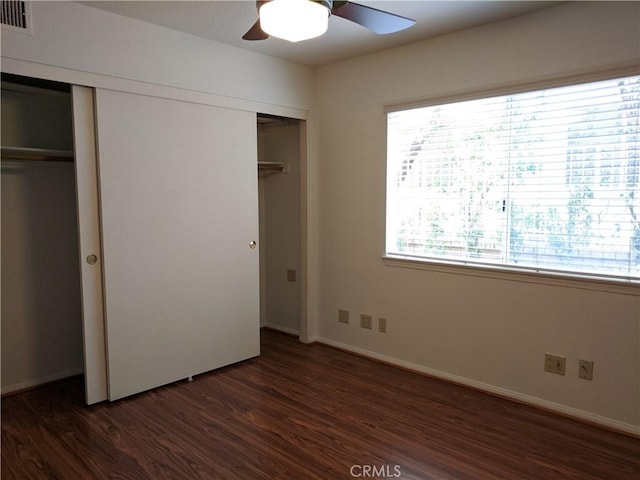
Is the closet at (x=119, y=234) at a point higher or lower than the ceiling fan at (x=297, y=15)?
lower

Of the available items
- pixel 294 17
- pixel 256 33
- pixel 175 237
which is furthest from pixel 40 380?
pixel 294 17

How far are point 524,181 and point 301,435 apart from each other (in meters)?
2.18

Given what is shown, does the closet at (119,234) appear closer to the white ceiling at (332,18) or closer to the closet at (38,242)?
the closet at (38,242)

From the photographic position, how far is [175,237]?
3.32 meters

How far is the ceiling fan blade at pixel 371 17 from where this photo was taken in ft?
6.70

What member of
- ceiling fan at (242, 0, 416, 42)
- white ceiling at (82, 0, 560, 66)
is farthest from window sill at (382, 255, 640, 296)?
ceiling fan at (242, 0, 416, 42)

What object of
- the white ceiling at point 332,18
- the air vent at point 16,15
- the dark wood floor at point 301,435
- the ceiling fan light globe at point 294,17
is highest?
the white ceiling at point 332,18

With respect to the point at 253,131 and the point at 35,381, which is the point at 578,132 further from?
the point at 35,381

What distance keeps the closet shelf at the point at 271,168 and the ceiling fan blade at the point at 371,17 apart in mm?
2213

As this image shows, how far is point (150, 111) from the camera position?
123 inches

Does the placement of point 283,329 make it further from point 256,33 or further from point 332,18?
point 256,33

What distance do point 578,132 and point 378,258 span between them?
174 cm

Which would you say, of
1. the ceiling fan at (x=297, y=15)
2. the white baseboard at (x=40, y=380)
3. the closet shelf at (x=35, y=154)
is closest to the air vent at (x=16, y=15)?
the closet shelf at (x=35, y=154)

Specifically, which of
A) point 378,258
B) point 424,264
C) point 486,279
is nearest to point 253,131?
point 378,258
